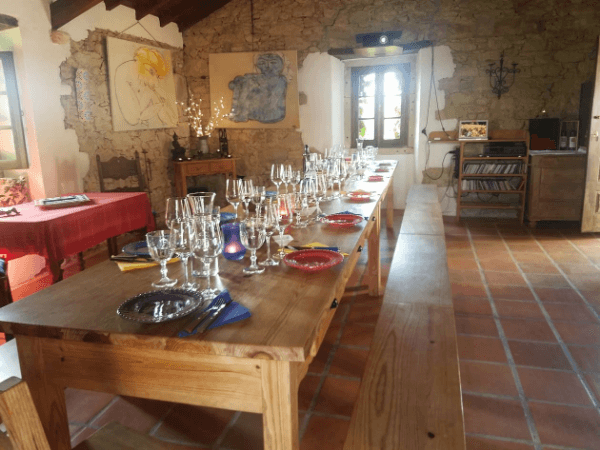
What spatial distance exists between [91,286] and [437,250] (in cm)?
210

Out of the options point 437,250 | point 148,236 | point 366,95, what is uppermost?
point 366,95

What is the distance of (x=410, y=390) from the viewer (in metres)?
1.48

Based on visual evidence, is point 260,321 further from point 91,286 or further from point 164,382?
point 91,286

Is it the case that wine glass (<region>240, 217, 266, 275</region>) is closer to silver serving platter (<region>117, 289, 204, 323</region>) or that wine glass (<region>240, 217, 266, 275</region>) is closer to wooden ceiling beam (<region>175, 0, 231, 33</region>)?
silver serving platter (<region>117, 289, 204, 323</region>)

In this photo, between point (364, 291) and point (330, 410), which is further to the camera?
point (364, 291)

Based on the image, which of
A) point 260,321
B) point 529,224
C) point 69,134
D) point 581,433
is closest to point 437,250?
point 581,433

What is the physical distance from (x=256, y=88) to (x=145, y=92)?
1.50 metres

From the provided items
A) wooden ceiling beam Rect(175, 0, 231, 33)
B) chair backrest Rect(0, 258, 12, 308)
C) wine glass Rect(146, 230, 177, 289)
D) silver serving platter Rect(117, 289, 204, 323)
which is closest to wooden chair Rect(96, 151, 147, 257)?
chair backrest Rect(0, 258, 12, 308)

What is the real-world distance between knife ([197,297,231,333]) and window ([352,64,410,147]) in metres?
5.89

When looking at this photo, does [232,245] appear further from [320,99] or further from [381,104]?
[381,104]

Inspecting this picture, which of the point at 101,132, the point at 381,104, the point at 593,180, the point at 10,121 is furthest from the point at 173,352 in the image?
the point at 381,104

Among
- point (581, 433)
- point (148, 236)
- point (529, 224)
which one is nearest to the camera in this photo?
point (148, 236)

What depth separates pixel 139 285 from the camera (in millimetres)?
1576

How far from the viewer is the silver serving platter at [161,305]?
1.26 metres
